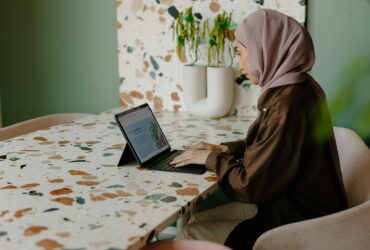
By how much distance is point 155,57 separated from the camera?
2.65m

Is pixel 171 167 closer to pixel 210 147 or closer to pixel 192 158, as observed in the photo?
pixel 192 158

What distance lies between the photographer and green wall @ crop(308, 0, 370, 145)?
7.47ft

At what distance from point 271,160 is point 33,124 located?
4.37 ft

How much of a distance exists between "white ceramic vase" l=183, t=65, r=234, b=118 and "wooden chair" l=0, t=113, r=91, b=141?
54 centimetres

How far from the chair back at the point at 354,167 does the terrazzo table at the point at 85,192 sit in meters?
0.41

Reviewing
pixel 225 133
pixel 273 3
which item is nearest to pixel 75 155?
pixel 225 133

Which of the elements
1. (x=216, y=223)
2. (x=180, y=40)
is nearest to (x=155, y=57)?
(x=180, y=40)

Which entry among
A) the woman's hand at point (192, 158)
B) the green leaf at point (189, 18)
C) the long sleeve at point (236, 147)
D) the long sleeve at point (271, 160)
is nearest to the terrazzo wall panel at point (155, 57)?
the green leaf at point (189, 18)

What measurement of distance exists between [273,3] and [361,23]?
0.39 meters

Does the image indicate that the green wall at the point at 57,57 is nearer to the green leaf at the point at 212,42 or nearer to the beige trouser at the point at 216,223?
the green leaf at the point at 212,42

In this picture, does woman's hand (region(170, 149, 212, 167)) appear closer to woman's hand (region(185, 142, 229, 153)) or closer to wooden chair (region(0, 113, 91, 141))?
woman's hand (region(185, 142, 229, 153))

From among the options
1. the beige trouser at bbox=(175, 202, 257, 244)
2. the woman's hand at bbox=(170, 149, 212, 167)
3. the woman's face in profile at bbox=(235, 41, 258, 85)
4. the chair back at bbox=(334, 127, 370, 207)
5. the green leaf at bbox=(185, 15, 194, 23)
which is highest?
the green leaf at bbox=(185, 15, 194, 23)

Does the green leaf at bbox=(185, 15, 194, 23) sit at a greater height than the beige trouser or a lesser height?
greater

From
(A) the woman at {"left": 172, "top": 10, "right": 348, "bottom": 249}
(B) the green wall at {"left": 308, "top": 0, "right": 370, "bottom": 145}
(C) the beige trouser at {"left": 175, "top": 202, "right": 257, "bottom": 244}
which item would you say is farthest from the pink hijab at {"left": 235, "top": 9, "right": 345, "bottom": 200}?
(B) the green wall at {"left": 308, "top": 0, "right": 370, "bottom": 145}
